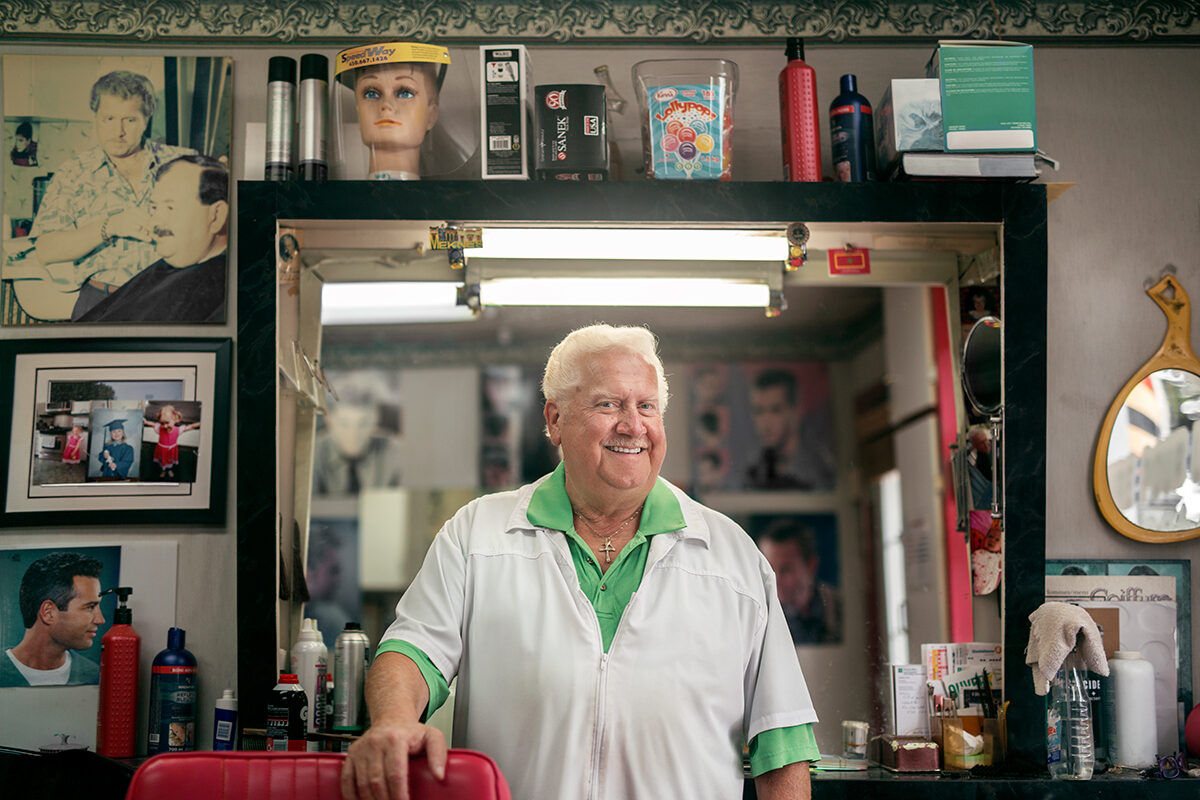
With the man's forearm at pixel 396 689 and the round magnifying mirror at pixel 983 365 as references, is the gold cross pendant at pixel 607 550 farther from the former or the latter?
the round magnifying mirror at pixel 983 365

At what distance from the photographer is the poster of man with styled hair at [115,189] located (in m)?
3.17

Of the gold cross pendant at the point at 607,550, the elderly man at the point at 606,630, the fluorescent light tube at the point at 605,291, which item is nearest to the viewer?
the elderly man at the point at 606,630

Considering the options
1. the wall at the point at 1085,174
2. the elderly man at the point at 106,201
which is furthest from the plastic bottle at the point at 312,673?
the elderly man at the point at 106,201

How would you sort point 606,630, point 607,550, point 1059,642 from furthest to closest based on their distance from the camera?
point 1059,642 < point 607,550 < point 606,630

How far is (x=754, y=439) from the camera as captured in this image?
Answer: 304 cm

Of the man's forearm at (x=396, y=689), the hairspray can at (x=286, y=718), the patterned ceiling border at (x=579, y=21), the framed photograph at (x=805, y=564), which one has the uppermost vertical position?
the patterned ceiling border at (x=579, y=21)

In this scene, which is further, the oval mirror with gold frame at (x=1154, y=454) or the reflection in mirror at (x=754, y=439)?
the oval mirror with gold frame at (x=1154, y=454)

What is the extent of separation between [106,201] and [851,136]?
2.16 metres

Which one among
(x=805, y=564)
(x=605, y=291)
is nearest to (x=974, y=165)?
(x=605, y=291)

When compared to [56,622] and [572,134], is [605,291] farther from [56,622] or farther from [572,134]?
[56,622]

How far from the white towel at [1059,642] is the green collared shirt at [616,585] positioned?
0.74 m

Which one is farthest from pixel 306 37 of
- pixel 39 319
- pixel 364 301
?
pixel 39 319

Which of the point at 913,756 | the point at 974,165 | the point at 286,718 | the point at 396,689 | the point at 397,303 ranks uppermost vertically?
the point at 974,165

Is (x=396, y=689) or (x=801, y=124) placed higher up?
(x=801, y=124)
